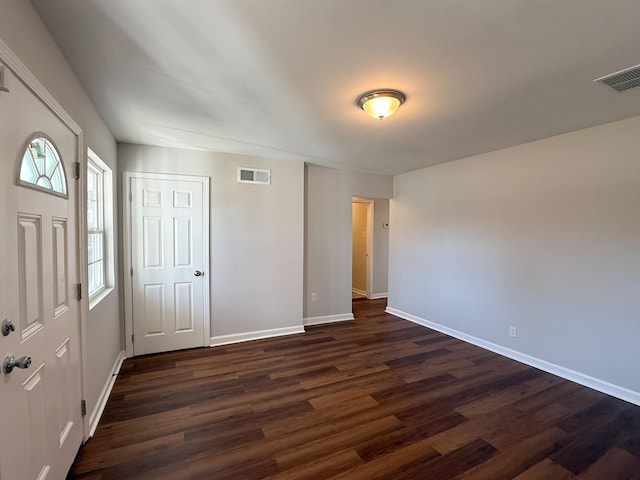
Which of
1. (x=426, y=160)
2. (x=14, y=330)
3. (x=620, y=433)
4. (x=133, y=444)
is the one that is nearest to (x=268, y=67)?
(x=14, y=330)

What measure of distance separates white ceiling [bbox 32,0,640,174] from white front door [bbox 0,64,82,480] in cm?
56

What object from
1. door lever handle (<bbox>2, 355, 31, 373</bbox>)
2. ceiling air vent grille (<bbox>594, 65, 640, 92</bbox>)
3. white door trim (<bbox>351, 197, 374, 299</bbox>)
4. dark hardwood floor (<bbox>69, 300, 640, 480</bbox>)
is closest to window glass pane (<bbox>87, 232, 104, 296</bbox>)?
dark hardwood floor (<bbox>69, 300, 640, 480</bbox>)

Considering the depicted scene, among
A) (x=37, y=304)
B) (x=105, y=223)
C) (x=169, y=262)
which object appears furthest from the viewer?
(x=169, y=262)

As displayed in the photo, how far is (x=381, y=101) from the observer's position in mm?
2166

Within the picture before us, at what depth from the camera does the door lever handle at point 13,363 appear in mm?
1092

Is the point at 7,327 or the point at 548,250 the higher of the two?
the point at 548,250

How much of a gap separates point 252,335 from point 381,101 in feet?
10.6

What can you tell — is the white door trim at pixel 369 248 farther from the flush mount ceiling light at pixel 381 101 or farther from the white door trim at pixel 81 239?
the white door trim at pixel 81 239

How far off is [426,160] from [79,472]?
4605 millimetres

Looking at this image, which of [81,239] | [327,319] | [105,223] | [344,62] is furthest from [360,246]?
[81,239]

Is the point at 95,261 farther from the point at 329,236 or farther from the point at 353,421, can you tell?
the point at 329,236

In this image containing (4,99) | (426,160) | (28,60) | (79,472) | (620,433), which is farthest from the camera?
(426,160)

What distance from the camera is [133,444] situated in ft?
6.55

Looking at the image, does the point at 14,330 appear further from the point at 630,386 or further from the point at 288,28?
the point at 630,386
